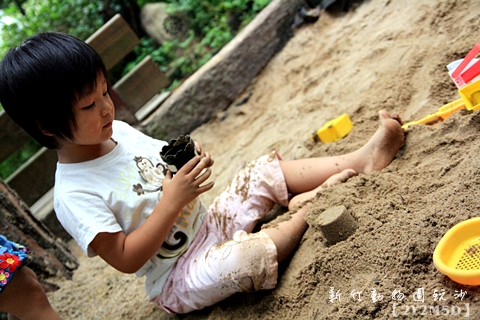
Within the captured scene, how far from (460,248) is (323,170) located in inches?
30.8

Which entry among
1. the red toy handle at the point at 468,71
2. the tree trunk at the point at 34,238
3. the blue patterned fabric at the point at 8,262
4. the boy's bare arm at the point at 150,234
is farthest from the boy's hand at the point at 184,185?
the tree trunk at the point at 34,238

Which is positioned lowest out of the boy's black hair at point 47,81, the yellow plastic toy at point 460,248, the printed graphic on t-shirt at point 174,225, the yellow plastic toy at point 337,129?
the yellow plastic toy at point 337,129

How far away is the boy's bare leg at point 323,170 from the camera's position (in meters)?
1.72

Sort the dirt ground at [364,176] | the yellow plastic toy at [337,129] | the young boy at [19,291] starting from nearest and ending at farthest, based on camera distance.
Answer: the dirt ground at [364,176]
the young boy at [19,291]
the yellow plastic toy at [337,129]

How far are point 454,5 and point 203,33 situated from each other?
126 inches

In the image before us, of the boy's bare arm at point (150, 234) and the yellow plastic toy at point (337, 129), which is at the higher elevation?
the boy's bare arm at point (150, 234)

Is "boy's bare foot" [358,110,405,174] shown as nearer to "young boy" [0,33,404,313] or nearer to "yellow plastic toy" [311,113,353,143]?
"young boy" [0,33,404,313]

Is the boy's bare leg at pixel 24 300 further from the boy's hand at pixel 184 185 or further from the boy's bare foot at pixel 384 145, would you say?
the boy's bare foot at pixel 384 145

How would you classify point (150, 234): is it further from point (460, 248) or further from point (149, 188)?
point (460, 248)

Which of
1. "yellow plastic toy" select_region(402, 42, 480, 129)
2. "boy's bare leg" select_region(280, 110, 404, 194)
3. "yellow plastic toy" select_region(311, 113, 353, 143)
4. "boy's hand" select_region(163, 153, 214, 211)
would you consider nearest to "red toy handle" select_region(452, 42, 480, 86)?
"yellow plastic toy" select_region(402, 42, 480, 129)

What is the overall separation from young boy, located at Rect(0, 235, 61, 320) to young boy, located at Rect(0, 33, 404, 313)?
31cm

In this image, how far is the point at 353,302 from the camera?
1317mm

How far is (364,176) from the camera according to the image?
1759 millimetres

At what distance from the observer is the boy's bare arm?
157 centimetres
